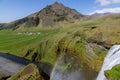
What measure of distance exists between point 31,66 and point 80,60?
23.5 meters

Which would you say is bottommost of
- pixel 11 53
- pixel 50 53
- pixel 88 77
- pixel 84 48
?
pixel 11 53

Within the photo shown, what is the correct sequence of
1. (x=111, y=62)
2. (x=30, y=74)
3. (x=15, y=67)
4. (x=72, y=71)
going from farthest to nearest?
(x=15, y=67) → (x=72, y=71) → (x=111, y=62) → (x=30, y=74)

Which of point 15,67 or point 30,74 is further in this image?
point 15,67

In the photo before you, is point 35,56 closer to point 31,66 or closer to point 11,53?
point 11,53

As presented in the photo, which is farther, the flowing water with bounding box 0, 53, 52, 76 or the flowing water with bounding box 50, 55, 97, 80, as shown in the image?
the flowing water with bounding box 0, 53, 52, 76

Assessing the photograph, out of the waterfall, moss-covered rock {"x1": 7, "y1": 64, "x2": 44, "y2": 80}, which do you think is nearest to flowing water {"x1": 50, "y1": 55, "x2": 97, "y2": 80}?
the waterfall

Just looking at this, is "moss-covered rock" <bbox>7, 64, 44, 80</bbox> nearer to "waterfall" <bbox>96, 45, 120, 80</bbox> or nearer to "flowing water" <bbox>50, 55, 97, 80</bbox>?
"waterfall" <bbox>96, 45, 120, 80</bbox>

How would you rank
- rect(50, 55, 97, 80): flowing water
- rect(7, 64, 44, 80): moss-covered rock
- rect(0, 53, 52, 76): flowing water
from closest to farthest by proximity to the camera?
1. rect(7, 64, 44, 80): moss-covered rock
2. rect(50, 55, 97, 80): flowing water
3. rect(0, 53, 52, 76): flowing water

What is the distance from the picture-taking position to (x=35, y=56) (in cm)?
13462

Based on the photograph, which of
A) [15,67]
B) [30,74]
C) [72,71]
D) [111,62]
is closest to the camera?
[30,74]

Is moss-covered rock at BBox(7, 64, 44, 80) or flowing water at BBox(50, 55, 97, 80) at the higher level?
moss-covered rock at BBox(7, 64, 44, 80)

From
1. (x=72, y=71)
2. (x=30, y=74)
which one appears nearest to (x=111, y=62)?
(x=30, y=74)

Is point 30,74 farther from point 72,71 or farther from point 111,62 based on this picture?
point 72,71

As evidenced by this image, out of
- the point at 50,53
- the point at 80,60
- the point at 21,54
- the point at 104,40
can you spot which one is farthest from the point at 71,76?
the point at 21,54
